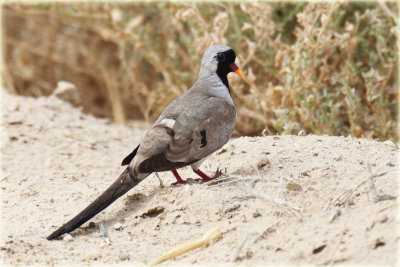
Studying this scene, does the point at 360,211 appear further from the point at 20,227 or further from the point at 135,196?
the point at 20,227

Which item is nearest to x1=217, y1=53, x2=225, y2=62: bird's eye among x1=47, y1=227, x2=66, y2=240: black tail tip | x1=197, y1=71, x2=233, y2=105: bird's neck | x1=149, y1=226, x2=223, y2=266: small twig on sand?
x1=197, y1=71, x2=233, y2=105: bird's neck

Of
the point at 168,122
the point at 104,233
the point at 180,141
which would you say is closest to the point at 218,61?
the point at 168,122

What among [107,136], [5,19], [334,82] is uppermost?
[5,19]

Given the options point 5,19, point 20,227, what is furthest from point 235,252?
point 5,19

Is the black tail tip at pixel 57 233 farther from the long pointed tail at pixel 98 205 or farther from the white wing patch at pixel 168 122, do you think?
the white wing patch at pixel 168 122

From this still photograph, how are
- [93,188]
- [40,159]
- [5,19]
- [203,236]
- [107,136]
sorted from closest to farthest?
[203,236], [93,188], [40,159], [107,136], [5,19]

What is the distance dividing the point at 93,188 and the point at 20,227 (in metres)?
0.78

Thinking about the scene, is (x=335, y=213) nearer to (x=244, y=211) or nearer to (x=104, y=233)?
(x=244, y=211)

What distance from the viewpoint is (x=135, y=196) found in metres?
3.86

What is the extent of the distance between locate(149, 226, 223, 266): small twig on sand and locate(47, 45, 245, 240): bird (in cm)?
59

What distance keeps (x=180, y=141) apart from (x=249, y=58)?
1721mm

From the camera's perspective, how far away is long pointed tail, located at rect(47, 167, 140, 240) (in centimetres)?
349

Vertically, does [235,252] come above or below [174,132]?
below

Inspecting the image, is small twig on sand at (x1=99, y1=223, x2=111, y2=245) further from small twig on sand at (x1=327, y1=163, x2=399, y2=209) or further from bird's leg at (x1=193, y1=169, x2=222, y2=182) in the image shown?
small twig on sand at (x1=327, y1=163, x2=399, y2=209)
